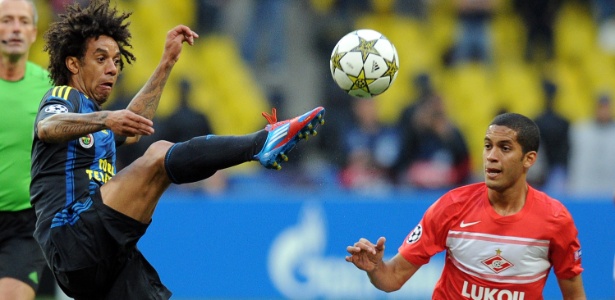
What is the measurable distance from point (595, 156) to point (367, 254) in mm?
8341

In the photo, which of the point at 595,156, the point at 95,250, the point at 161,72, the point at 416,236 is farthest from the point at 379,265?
the point at 595,156

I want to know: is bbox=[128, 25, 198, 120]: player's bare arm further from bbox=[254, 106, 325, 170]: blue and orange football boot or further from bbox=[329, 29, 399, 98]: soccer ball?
bbox=[329, 29, 399, 98]: soccer ball

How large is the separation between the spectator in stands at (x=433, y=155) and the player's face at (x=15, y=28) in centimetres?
623

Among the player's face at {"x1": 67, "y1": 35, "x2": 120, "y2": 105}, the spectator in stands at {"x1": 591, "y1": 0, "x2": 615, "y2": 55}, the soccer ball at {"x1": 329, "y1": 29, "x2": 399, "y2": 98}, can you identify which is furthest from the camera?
the spectator in stands at {"x1": 591, "y1": 0, "x2": 615, "y2": 55}

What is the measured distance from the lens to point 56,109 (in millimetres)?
5984

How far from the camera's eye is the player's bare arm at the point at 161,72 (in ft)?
20.9

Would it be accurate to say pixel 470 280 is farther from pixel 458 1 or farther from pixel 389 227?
pixel 458 1

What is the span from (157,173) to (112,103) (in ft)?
25.4

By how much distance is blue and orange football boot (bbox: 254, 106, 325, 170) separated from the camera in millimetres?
5867

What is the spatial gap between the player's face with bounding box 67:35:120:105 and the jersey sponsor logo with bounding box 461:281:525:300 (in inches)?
101

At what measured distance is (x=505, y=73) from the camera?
16.9 metres

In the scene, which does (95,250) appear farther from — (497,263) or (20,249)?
(497,263)

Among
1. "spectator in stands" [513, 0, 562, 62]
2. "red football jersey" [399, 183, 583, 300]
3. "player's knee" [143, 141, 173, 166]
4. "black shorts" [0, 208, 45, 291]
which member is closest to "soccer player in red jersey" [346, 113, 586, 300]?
"red football jersey" [399, 183, 583, 300]

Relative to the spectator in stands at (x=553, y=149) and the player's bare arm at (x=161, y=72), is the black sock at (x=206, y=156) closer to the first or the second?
the player's bare arm at (x=161, y=72)
